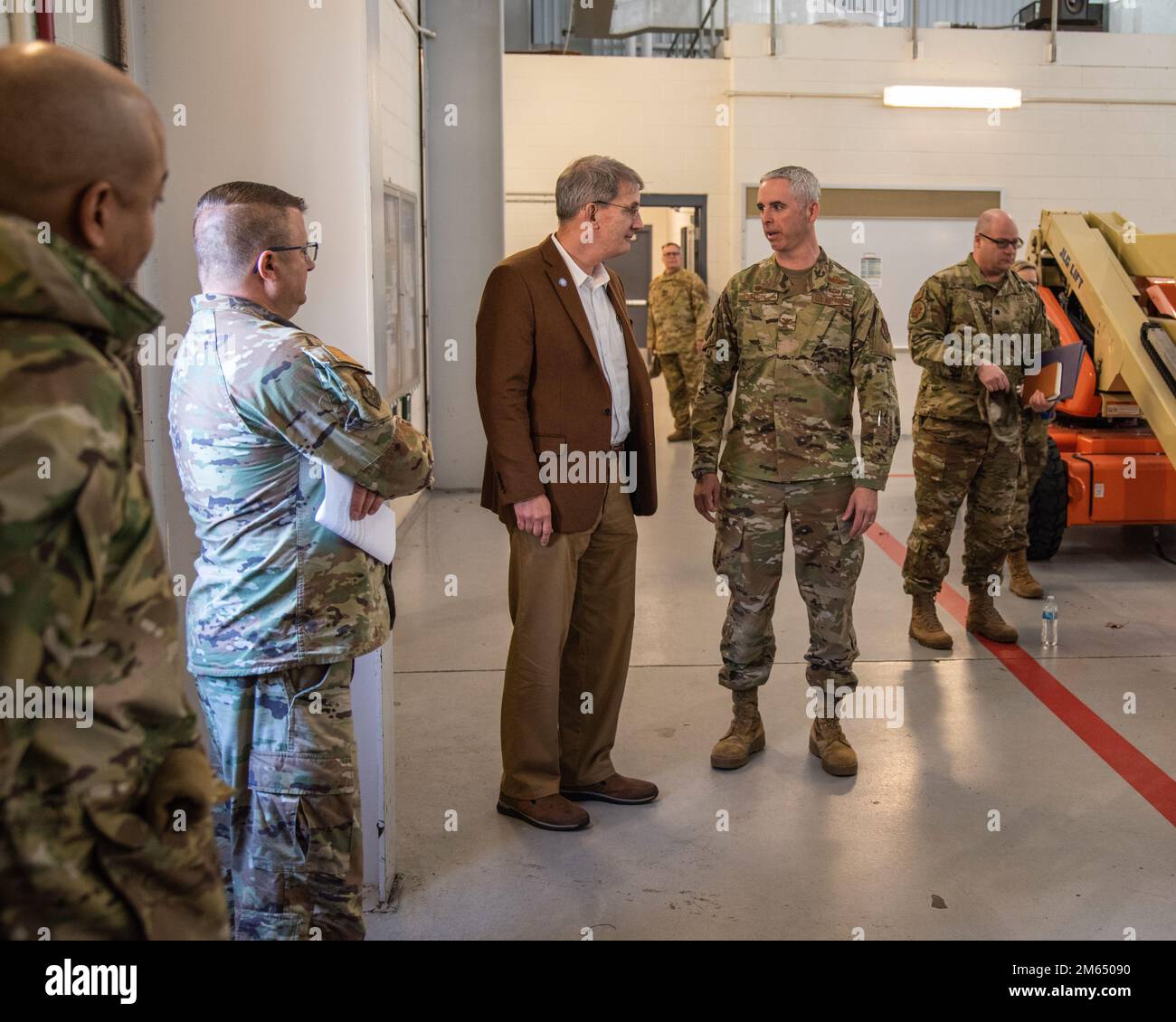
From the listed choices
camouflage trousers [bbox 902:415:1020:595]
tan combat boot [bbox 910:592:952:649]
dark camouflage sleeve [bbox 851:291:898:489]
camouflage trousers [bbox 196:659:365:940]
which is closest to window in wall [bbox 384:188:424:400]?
camouflage trousers [bbox 902:415:1020:595]

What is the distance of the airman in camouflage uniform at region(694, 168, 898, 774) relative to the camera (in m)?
3.68

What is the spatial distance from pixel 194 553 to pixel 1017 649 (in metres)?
3.52

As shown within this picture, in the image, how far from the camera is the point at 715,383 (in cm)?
391

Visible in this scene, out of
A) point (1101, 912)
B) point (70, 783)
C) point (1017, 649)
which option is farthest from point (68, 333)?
point (1017, 649)

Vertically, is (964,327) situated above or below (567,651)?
above

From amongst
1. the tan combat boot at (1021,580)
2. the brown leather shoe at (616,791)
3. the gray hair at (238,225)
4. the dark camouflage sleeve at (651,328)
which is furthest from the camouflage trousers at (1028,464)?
the dark camouflage sleeve at (651,328)

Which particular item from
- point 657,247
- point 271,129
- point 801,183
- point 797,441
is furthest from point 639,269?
point 271,129

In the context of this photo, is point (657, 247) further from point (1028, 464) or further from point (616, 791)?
point (616, 791)

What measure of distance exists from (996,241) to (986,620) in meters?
1.61

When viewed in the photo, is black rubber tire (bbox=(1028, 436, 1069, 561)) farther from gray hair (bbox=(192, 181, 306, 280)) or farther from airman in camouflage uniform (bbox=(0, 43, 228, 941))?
airman in camouflage uniform (bbox=(0, 43, 228, 941))

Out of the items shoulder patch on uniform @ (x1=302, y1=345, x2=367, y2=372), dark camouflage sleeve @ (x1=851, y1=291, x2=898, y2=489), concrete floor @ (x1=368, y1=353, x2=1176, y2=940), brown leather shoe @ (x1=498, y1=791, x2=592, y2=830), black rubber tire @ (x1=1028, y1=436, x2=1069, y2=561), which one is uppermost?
shoulder patch on uniform @ (x1=302, y1=345, x2=367, y2=372)

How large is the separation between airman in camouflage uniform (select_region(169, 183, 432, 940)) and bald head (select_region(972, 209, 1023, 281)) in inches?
128

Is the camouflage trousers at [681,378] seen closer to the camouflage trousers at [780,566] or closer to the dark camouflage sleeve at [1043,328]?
the dark camouflage sleeve at [1043,328]

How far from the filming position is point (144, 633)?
1.29m
